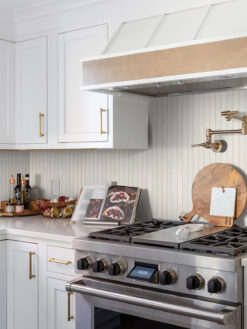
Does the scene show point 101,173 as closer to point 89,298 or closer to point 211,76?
point 89,298

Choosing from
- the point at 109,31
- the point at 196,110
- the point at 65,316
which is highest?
the point at 109,31

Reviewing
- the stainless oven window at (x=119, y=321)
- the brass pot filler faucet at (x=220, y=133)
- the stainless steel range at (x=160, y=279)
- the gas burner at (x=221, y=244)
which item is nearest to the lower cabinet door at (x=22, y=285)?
the stainless steel range at (x=160, y=279)

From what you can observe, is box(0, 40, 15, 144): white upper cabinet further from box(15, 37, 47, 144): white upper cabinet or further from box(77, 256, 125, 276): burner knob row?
box(77, 256, 125, 276): burner knob row

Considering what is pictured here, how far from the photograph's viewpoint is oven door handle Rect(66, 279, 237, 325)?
1.86 meters

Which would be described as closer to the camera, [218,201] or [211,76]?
[211,76]

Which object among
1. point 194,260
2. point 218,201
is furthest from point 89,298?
point 218,201

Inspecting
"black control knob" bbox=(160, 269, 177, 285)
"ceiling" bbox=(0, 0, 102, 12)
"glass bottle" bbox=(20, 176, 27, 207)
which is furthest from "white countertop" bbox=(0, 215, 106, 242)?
"ceiling" bbox=(0, 0, 102, 12)

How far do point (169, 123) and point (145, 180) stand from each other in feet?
1.26

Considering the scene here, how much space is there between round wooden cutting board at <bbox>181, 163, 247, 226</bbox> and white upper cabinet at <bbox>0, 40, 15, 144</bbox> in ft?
4.27

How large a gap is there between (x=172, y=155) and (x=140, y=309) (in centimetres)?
104

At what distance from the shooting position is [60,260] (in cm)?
257

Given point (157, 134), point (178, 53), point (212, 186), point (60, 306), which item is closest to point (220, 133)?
point (212, 186)

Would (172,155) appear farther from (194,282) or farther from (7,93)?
(7,93)

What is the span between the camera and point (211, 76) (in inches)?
84.7
